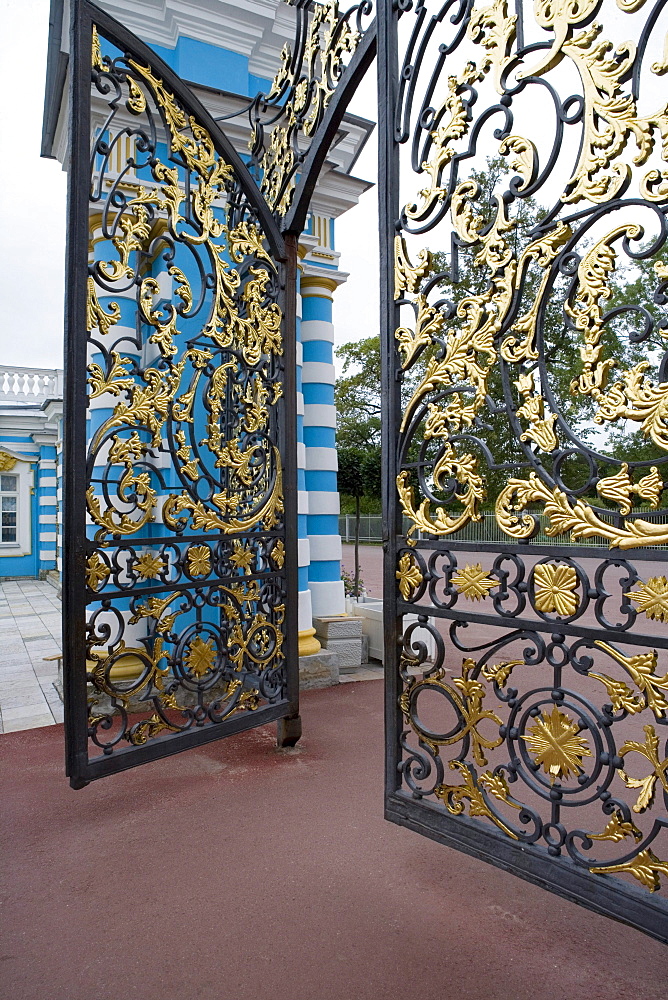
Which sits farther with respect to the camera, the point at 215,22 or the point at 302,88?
the point at 215,22

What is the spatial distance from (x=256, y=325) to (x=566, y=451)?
2165 mm

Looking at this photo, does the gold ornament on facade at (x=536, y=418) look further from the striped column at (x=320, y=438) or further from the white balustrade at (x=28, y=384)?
the white balustrade at (x=28, y=384)

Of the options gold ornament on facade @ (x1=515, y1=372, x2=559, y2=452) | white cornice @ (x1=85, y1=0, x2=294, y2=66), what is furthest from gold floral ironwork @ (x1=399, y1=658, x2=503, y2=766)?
white cornice @ (x1=85, y1=0, x2=294, y2=66)

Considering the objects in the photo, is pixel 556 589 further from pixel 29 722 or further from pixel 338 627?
pixel 338 627

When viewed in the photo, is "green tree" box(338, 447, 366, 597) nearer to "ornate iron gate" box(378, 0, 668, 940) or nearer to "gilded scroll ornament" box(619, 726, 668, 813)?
"ornate iron gate" box(378, 0, 668, 940)

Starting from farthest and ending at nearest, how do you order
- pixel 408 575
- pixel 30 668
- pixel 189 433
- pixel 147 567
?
1. pixel 30 668
2. pixel 189 433
3. pixel 147 567
4. pixel 408 575

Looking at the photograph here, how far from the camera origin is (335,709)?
14.9 feet

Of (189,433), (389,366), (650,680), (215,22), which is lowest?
(650,680)

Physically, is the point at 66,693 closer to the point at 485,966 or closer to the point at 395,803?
the point at 395,803

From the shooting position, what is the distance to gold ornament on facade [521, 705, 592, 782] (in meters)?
1.87

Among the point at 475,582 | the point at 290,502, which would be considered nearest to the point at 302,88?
the point at 290,502

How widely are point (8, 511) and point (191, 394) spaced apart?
15.9m

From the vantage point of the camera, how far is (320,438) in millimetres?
5641

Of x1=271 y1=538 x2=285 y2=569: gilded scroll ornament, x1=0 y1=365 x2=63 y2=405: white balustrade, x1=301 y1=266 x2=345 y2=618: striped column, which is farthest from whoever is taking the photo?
x1=0 y1=365 x2=63 y2=405: white balustrade
